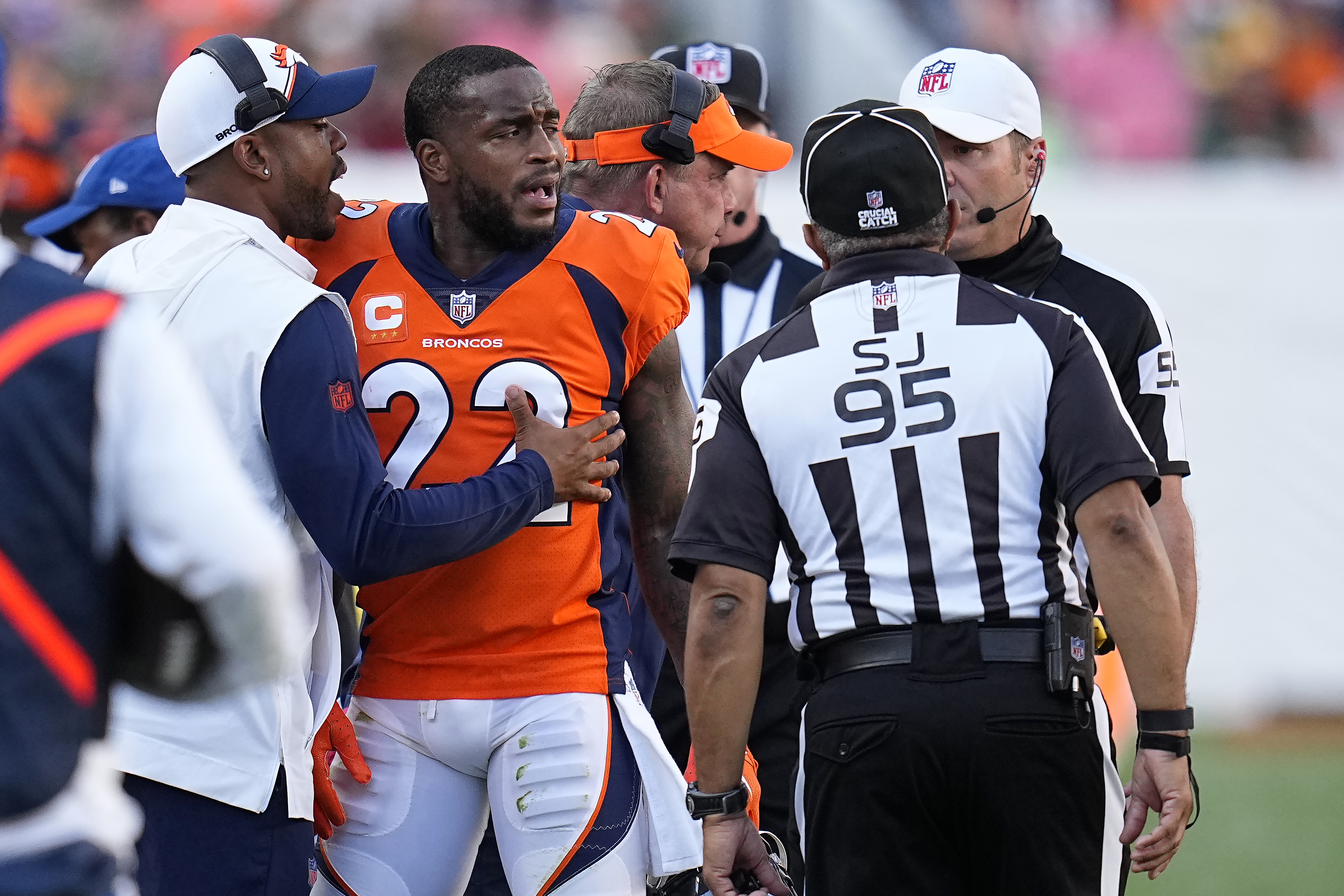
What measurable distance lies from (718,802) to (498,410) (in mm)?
863

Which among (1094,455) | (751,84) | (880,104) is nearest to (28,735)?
(1094,455)

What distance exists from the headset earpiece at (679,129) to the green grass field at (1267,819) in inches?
157

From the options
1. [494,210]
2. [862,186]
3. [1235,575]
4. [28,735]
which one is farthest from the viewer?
[1235,575]

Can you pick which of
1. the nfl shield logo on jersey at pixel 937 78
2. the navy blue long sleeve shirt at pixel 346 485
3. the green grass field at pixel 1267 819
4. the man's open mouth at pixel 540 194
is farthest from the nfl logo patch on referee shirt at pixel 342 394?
the green grass field at pixel 1267 819

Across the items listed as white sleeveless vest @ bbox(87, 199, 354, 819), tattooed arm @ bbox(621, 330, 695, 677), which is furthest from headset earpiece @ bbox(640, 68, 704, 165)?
white sleeveless vest @ bbox(87, 199, 354, 819)

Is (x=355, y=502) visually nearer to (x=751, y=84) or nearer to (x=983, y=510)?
(x=983, y=510)

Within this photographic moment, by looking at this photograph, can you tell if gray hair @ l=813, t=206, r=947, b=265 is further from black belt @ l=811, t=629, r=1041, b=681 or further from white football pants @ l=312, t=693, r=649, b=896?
white football pants @ l=312, t=693, r=649, b=896

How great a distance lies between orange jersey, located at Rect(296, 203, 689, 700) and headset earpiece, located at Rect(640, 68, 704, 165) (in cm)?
55

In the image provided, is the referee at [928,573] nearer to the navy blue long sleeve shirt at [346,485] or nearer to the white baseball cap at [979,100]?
the navy blue long sleeve shirt at [346,485]

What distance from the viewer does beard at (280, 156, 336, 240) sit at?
2.97 m

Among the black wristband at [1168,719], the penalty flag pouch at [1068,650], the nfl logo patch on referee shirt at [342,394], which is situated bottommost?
the black wristband at [1168,719]

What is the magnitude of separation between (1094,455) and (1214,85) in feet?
30.7

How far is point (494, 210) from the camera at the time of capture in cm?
311

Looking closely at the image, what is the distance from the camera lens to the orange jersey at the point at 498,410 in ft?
9.88
